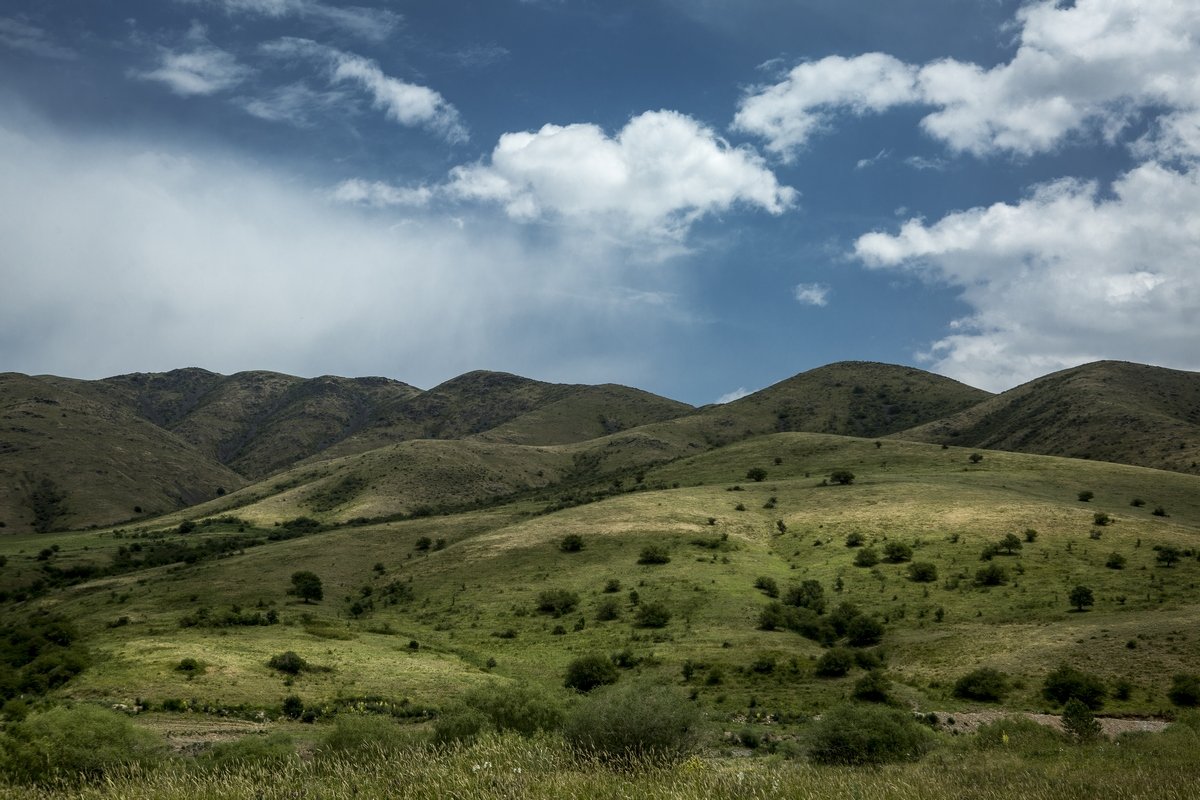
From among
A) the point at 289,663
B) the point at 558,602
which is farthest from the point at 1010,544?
the point at 289,663

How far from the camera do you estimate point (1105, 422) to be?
515 ft

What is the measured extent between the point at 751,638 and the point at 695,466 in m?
94.8

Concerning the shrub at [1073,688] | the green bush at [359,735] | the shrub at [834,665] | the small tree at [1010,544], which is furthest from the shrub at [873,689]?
the small tree at [1010,544]

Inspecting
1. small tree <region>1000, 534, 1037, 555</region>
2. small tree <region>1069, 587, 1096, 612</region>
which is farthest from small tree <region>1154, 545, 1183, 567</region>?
small tree <region>1069, 587, 1096, 612</region>

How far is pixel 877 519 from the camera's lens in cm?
8500

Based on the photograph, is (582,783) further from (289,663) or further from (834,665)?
(289,663)

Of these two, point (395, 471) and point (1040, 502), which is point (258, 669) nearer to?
point (1040, 502)

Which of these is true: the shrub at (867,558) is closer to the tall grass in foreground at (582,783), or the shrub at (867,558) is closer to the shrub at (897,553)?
the shrub at (897,553)

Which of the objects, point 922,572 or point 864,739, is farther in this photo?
point 922,572

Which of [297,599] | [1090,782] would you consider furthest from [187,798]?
[297,599]

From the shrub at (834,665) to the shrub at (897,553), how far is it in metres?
25.7

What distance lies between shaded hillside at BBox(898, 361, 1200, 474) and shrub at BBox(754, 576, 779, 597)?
96.9 meters

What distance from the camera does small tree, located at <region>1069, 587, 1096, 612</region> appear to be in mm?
53062

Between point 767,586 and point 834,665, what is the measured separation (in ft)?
67.7
